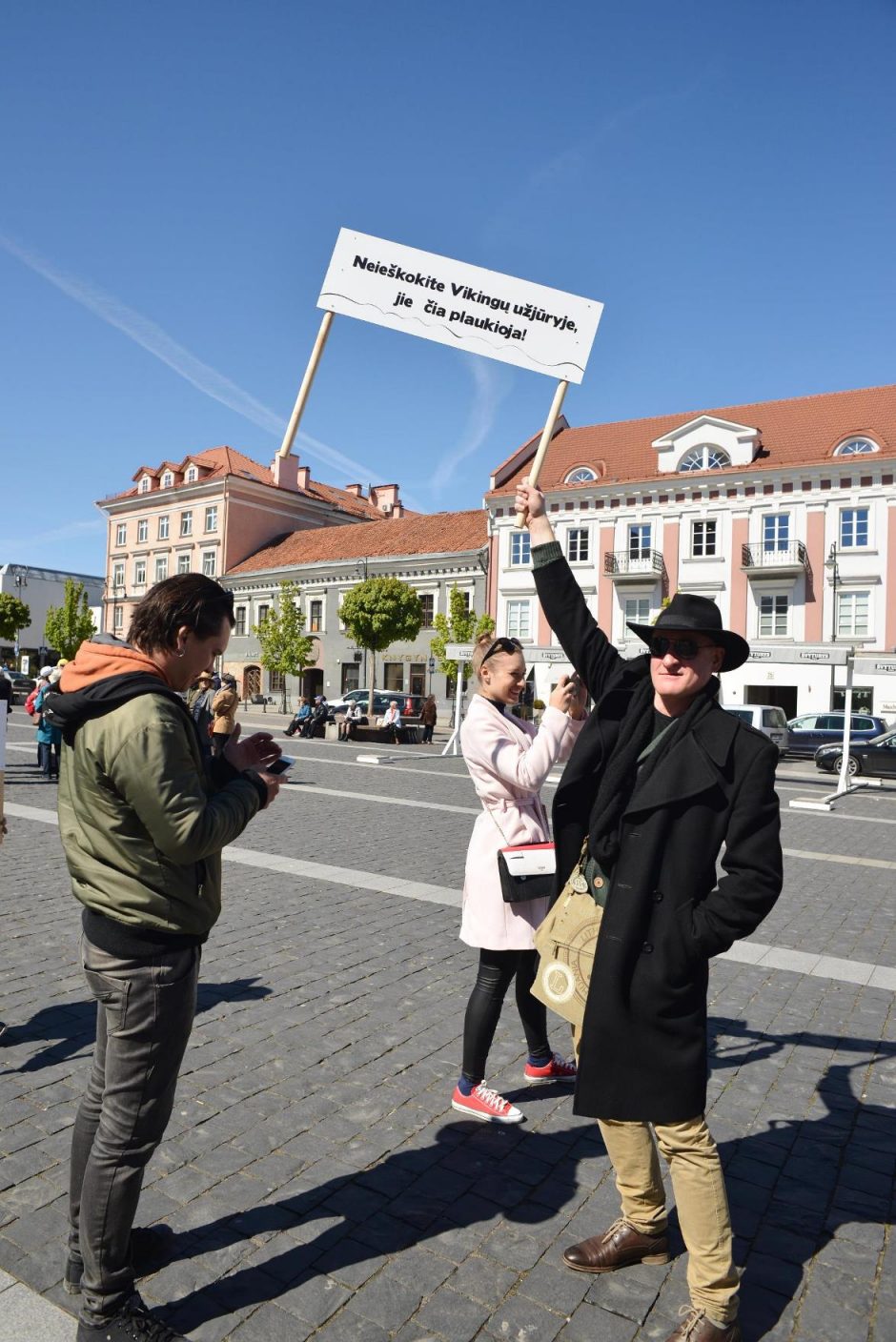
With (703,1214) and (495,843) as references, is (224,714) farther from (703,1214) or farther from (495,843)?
(703,1214)

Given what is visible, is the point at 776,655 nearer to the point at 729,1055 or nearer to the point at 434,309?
the point at 729,1055

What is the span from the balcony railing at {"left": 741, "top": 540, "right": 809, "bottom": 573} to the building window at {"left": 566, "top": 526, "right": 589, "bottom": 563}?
23.3 ft

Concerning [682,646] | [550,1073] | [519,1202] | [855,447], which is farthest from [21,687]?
[682,646]

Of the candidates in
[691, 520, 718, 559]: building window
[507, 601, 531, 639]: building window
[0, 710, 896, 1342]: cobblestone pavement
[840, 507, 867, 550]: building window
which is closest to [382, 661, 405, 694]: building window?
[507, 601, 531, 639]: building window

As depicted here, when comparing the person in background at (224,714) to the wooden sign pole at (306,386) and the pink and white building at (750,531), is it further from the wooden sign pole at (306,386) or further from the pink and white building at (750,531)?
the pink and white building at (750,531)

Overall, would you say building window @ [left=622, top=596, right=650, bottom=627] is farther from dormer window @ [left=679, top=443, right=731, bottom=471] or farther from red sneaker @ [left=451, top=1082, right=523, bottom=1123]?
red sneaker @ [left=451, top=1082, right=523, bottom=1123]

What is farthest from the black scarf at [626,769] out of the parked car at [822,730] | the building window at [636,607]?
the building window at [636,607]

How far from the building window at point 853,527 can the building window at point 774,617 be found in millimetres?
3196

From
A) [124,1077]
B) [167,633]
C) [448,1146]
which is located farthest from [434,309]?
[448,1146]

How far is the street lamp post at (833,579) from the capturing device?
115 feet

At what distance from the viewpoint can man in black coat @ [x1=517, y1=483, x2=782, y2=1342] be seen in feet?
7.58

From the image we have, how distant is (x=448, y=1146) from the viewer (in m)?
3.40

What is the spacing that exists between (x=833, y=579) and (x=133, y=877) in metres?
37.0

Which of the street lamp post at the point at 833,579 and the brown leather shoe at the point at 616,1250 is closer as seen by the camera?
the brown leather shoe at the point at 616,1250
